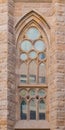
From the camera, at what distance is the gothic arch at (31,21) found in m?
11.6

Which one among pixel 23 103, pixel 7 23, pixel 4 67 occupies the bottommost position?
pixel 23 103

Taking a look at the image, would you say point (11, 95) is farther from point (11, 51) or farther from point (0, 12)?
point (0, 12)

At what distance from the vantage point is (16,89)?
447 inches

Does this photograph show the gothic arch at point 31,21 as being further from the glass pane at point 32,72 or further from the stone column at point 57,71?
the glass pane at point 32,72

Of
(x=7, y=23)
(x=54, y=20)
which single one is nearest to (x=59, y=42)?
(x=54, y=20)

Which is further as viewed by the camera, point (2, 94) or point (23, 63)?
point (23, 63)

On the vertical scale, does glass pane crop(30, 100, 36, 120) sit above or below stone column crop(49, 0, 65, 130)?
below

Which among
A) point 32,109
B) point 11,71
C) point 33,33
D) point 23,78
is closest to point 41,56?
point 33,33

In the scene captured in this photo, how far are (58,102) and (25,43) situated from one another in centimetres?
185

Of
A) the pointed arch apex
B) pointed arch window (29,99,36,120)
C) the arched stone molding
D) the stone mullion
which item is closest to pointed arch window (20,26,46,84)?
the arched stone molding

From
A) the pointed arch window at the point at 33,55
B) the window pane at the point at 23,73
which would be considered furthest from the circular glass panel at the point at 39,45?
the window pane at the point at 23,73

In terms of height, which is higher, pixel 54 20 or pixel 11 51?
pixel 54 20

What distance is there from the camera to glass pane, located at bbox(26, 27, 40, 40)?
460 inches

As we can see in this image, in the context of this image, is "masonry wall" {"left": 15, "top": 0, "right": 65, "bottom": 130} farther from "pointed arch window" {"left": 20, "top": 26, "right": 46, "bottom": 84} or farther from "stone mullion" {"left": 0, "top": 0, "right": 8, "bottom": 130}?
"stone mullion" {"left": 0, "top": 0, "right": 8, "bottom": 130}
